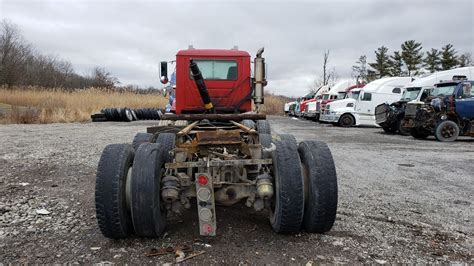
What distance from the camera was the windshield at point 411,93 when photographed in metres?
16.9

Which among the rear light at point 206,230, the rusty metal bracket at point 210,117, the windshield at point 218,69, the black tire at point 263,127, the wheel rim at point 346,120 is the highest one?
the windshield at point 218,69

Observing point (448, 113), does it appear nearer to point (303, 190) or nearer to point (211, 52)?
point (211, 52)

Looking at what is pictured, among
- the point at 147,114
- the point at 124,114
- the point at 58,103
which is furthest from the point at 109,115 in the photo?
the point at 58,103

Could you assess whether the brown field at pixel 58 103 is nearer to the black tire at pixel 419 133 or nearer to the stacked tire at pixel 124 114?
the stacked tire at pixel 124 114

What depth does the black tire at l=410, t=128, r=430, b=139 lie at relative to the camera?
14619 millimetres

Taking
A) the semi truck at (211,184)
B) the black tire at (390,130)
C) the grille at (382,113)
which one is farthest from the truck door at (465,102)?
the semi truck at (211,184)

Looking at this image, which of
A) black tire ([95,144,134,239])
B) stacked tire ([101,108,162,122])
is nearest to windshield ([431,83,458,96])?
stacked tire ([101,108,162,122])

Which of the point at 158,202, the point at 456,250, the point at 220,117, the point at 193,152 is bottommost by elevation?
the point at 456,250

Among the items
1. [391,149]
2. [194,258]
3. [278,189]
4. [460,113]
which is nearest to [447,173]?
[391,149]

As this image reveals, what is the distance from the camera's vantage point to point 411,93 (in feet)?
56.6

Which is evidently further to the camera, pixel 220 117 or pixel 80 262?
pixel 220 117

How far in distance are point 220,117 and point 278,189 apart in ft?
5.79

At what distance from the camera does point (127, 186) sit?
3234mm

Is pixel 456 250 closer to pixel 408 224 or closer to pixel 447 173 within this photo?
→ pixel 408 224
